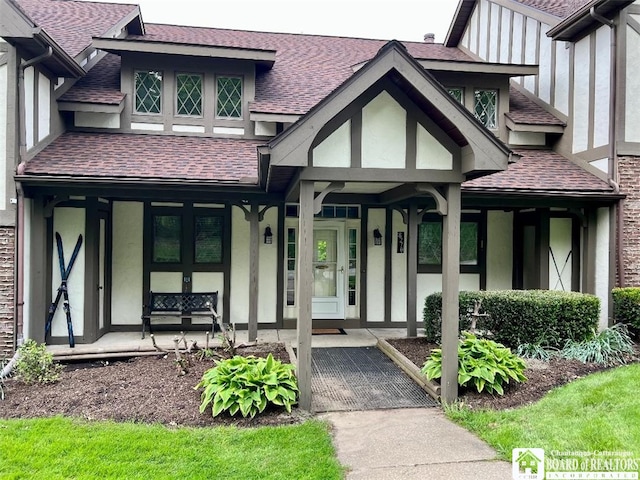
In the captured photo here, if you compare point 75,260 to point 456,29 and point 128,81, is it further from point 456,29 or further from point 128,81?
point 456,29

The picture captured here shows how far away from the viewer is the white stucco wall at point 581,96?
8.66 meters

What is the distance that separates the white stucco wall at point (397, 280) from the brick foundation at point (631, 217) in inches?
157

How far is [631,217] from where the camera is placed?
8148 mm

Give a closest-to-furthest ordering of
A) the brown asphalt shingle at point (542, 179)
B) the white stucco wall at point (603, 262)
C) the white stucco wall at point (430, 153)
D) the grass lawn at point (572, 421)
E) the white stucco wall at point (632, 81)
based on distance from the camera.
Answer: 1. the grass lawn at point (572, 421)
2. the white stucco wall at point (430, 153)
3. the brown asphalt shingle at point (542, 179)
4. the white stucco wall at point (632, 81)
5. the white stucco wall at point (603, 262)

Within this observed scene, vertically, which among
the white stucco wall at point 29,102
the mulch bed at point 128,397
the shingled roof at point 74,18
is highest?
the shingled roof at point 74,18

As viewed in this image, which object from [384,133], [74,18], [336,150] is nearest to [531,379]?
[384,133]

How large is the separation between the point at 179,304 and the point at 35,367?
9.87 feet

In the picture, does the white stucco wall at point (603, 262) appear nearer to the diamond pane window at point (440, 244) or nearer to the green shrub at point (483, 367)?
the diamond pane window at point (440, 244)

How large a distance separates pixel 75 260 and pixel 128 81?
3672 mm

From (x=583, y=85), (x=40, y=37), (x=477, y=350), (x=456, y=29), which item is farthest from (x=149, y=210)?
(x=456, y=29)

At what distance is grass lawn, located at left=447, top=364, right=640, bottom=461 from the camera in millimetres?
3803

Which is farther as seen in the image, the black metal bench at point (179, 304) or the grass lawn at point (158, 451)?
the black metal bench at point (179, 304)

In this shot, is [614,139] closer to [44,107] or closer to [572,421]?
[572,421]

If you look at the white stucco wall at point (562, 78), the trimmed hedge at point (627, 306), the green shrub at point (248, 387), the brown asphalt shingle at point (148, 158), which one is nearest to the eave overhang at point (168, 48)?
the brown asphalt shingle at point (148, 158)
